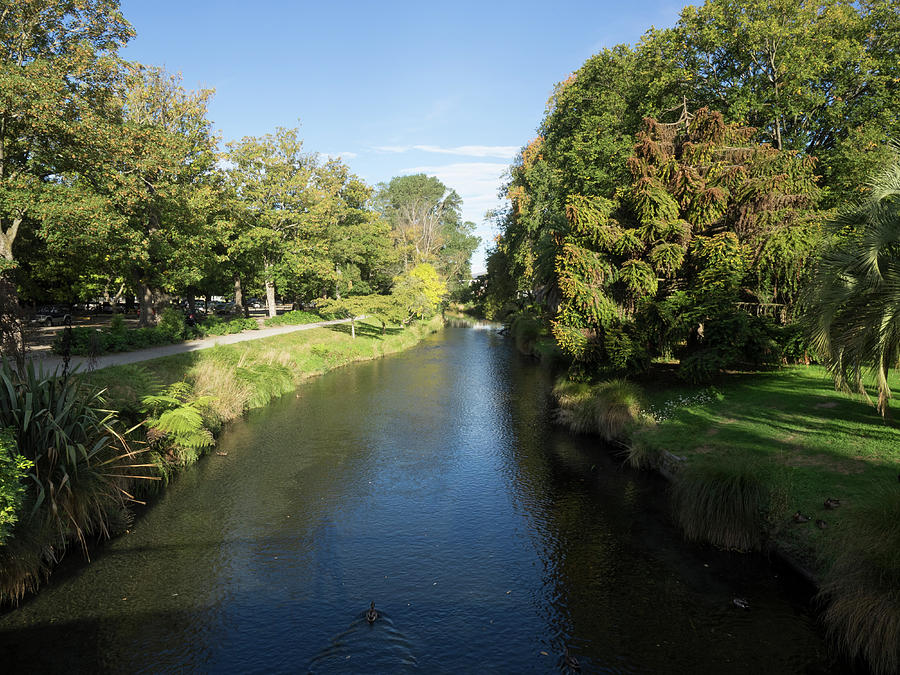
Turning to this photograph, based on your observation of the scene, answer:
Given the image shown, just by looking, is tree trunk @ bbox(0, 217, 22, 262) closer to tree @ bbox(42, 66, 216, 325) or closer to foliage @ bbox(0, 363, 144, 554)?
tree @ bbox(42, 66, 216, 325)

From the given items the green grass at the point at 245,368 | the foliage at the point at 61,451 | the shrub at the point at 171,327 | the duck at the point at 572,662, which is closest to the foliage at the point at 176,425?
the green grass at the point at 245,368

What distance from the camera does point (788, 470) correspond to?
1281 centimetres

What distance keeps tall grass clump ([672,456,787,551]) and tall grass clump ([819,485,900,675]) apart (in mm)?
2608

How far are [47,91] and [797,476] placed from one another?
30.5m

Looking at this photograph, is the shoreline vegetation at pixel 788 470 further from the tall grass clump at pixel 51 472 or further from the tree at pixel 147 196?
the tree at pixel 147 196

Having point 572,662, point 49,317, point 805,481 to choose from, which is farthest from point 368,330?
point 572,662

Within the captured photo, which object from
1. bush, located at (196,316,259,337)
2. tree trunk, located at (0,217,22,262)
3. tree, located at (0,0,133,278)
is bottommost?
bush, located at (196,316,259,337)

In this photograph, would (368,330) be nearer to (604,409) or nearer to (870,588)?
(604,409)

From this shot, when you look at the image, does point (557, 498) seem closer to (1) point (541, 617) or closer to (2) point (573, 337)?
(1) point (541, 617)

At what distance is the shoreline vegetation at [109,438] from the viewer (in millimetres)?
10125

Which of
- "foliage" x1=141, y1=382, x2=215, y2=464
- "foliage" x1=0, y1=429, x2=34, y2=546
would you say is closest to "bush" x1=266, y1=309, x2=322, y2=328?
"foliage" x1=141, y1=382, x2=215, y2=464

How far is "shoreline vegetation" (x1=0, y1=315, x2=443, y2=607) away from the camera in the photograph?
10.1 m

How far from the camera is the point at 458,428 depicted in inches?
931

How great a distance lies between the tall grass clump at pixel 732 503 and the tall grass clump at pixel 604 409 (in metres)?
6.63
